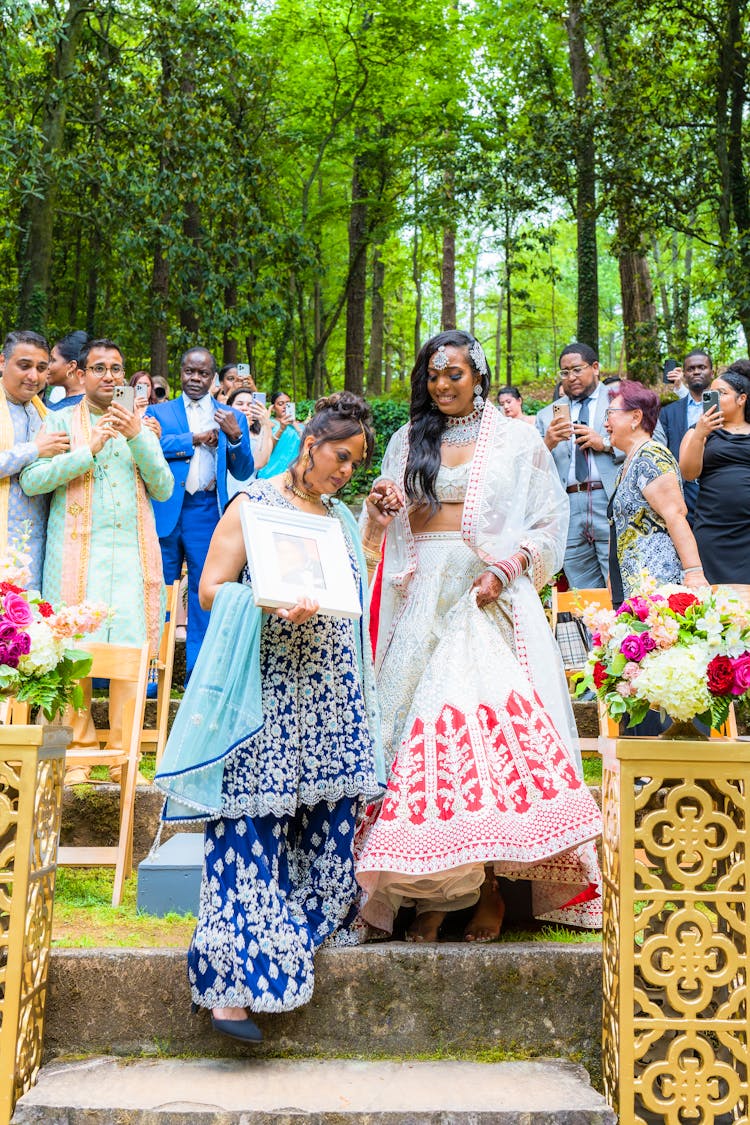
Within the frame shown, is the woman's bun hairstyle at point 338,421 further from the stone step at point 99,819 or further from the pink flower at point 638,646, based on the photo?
the stone step at point 99,819

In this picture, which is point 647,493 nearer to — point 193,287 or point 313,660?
point 313,660

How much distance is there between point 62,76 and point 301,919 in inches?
418

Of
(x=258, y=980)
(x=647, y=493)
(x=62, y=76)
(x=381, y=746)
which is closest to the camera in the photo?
(x=258, y=980)

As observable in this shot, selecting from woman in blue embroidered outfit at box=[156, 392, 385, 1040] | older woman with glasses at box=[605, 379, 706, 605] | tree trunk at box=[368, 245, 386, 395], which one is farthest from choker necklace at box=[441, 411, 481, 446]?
tree trunk at box=[368, 245, 386, 395]

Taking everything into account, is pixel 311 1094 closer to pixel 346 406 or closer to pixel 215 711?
pixel 215 711

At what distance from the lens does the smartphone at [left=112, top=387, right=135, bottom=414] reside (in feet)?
14.7

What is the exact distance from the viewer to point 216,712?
3.00 meters

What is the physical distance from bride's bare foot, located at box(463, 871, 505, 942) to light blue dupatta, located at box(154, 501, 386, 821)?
97 centimetres

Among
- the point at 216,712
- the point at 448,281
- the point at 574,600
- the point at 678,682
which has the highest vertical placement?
the point at 448,281

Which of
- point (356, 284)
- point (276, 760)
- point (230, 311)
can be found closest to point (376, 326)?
point (356, 284)

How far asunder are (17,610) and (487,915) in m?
1.73

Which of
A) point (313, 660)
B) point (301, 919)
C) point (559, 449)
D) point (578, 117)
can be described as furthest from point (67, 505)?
point (578, 117)

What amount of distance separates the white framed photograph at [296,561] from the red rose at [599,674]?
68 cm

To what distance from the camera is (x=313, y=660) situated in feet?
10.6
